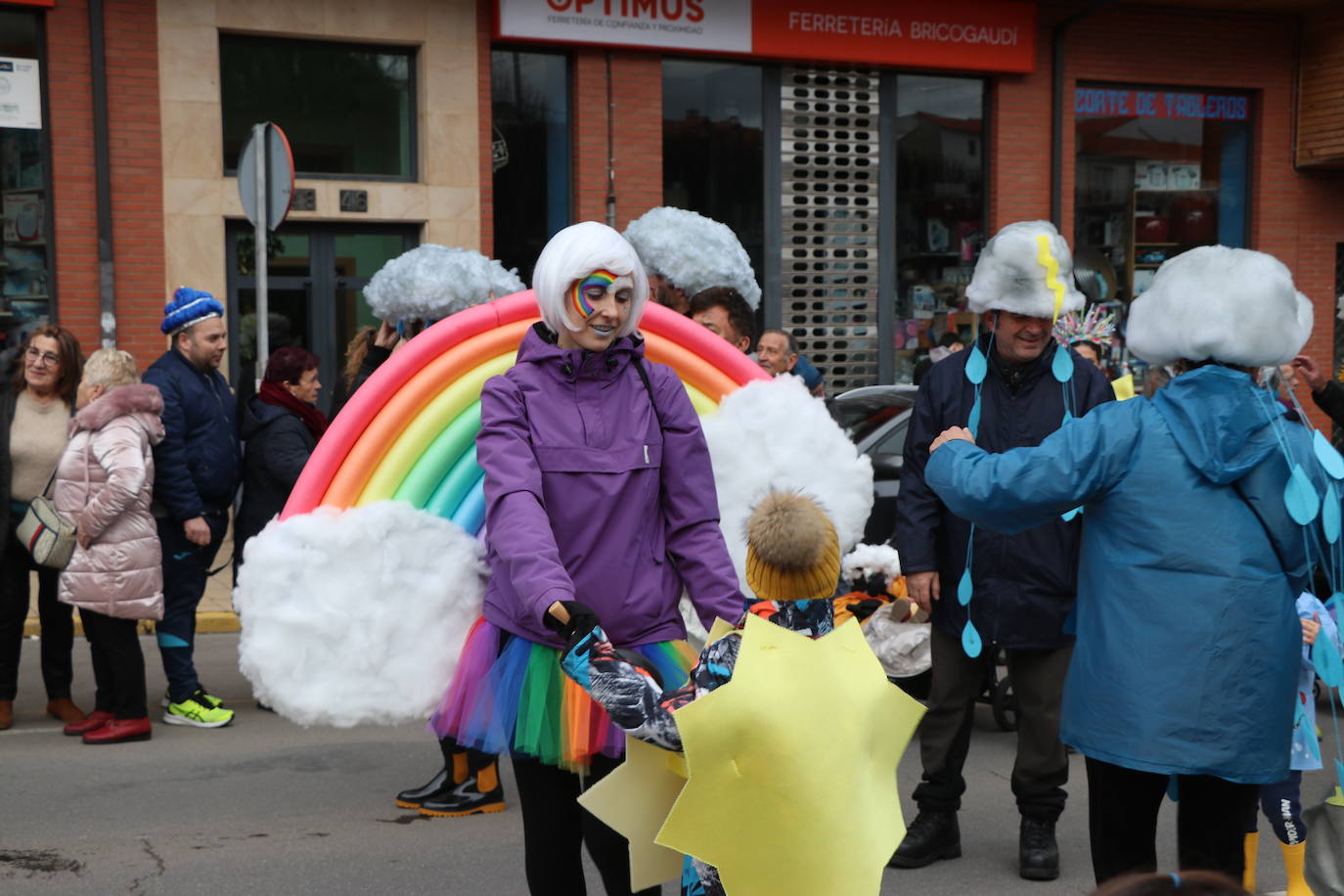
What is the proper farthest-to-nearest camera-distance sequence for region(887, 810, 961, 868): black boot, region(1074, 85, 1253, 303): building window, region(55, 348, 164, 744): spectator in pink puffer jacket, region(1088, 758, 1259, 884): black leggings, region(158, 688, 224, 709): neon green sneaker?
region(1074, 85, 1253, 303): building window → region(158, 688, 224, 709): neon green sneaker → region(55, 348, 164, 744): spectator in pink puffer jacket → region(887, 810, 961, 868): black boot → region(1088, 758, 1259, 884): black leggings

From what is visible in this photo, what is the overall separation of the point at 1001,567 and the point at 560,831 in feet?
6.31

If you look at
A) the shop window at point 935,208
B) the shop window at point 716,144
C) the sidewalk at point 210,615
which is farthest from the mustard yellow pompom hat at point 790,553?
the shop window at point 935,208

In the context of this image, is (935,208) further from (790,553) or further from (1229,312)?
(790,553)

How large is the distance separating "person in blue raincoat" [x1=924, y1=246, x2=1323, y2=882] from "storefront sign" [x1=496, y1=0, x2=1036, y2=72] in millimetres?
10596

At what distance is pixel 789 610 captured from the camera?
2.72m

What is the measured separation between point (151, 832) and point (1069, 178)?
12587 millimetres

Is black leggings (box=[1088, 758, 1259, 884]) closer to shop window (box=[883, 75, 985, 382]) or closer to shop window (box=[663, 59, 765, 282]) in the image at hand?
shop window (box=[663, 59, 765, 282])

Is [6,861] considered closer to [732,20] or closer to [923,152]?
[732,20]

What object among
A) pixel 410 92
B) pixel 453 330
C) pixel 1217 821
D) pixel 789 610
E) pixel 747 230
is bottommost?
pixel 1217 821

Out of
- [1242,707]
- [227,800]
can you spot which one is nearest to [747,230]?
[227,800]

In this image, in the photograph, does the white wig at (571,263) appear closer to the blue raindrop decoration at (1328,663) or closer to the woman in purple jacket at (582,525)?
the woman in purple jacket at (582,525)

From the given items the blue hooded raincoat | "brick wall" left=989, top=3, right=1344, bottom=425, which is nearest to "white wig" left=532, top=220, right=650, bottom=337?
the blue hooded raincoat

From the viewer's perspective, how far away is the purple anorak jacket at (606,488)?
3.11 metres

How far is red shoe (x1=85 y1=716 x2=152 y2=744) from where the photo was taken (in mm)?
6430
